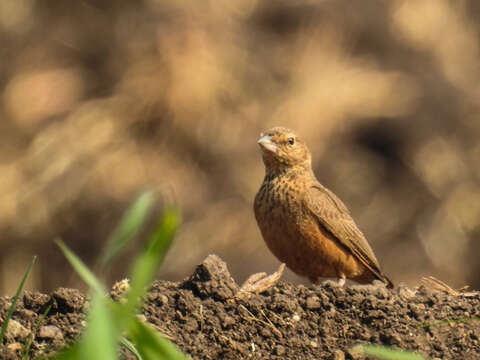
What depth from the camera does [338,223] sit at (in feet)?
19.7

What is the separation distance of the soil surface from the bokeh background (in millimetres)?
4888

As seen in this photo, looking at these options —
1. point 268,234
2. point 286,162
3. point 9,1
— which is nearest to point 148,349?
point 268,234

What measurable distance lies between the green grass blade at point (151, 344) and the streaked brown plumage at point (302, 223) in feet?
11.6

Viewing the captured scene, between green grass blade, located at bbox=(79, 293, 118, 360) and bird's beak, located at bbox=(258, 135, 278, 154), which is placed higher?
bird's beak, located at bbox=(258, 135, 278, 154)

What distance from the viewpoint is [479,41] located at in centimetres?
1069

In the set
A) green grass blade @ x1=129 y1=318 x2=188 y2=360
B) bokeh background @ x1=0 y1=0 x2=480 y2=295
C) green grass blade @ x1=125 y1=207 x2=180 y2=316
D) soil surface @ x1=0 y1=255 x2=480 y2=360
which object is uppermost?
bokeh background @ x1=0 y1=0 x2=480 y2=295

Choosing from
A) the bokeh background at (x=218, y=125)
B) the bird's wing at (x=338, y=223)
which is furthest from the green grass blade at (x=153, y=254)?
the bokeh background at (x=218, y=125)

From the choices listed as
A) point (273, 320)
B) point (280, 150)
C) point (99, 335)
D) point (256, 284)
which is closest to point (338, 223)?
point (280, 150)

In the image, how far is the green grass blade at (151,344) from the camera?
7.09 feet

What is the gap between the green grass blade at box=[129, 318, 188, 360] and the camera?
216 cm

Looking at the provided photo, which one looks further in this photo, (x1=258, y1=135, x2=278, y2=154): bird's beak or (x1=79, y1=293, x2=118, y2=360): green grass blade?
(x1=258, y1=135, x2=278, y2=154): bird's beak

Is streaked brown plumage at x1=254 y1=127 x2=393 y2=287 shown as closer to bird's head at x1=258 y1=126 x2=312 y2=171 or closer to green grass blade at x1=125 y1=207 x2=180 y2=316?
bird's head at x1=258 y1=126 x2=312 y2=171

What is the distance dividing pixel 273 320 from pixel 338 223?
222 cm

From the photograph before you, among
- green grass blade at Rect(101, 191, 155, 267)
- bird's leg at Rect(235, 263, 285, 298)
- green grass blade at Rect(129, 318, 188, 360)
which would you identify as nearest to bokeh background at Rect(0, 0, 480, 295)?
bird's leg at Rect(235, 263, 285, 298)
